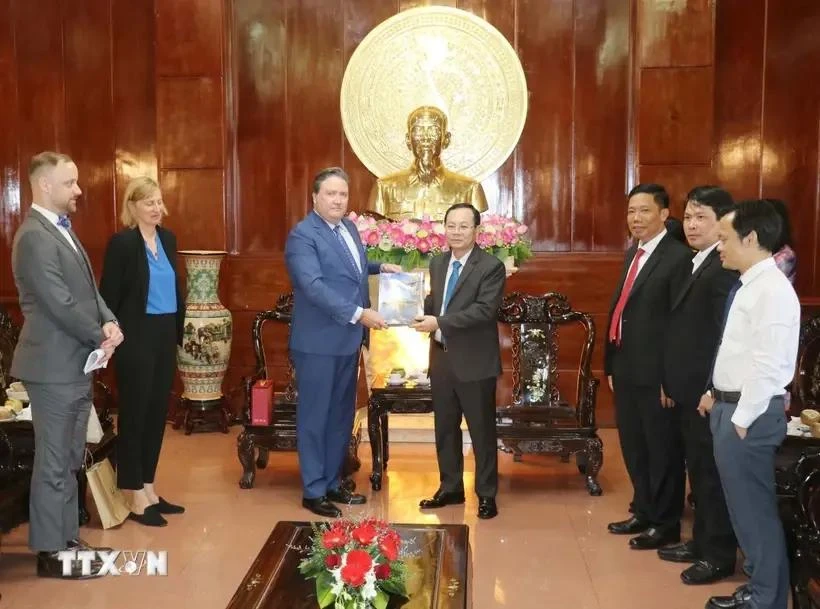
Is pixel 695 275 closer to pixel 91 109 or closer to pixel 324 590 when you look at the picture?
pixel 324 590

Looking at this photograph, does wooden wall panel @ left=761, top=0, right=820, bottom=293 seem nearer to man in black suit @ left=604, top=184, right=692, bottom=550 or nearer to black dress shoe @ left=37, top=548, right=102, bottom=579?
man in black suit @ left=604, top=184, right=692, bottom=550

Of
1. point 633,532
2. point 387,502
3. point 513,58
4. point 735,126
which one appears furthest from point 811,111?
point 387,502

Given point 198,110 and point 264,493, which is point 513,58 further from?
point 264,493

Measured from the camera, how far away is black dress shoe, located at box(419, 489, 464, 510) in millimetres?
4332

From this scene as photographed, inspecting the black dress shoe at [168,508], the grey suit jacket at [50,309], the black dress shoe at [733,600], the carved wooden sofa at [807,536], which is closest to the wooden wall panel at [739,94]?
the black dress shoe at [733,600]

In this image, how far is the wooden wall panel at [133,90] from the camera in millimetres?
6746

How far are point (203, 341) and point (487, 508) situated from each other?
2.56m

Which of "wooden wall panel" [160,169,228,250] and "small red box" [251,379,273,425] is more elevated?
"wooden wall panel" [160,169,228,250]

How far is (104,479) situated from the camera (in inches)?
158

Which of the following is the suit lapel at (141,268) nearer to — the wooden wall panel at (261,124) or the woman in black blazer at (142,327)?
the woman in black blazer at (142,327)

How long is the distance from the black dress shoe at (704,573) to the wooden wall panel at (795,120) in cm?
361

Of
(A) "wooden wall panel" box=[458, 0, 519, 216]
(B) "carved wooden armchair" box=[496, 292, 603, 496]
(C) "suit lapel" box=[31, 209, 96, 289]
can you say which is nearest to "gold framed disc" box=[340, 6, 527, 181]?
(A) "wooden wall panel" box=[458, 0, 519, 216]

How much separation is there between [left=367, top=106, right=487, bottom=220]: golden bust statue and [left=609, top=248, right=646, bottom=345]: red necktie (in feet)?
6.66

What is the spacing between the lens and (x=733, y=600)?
10.1 feet
